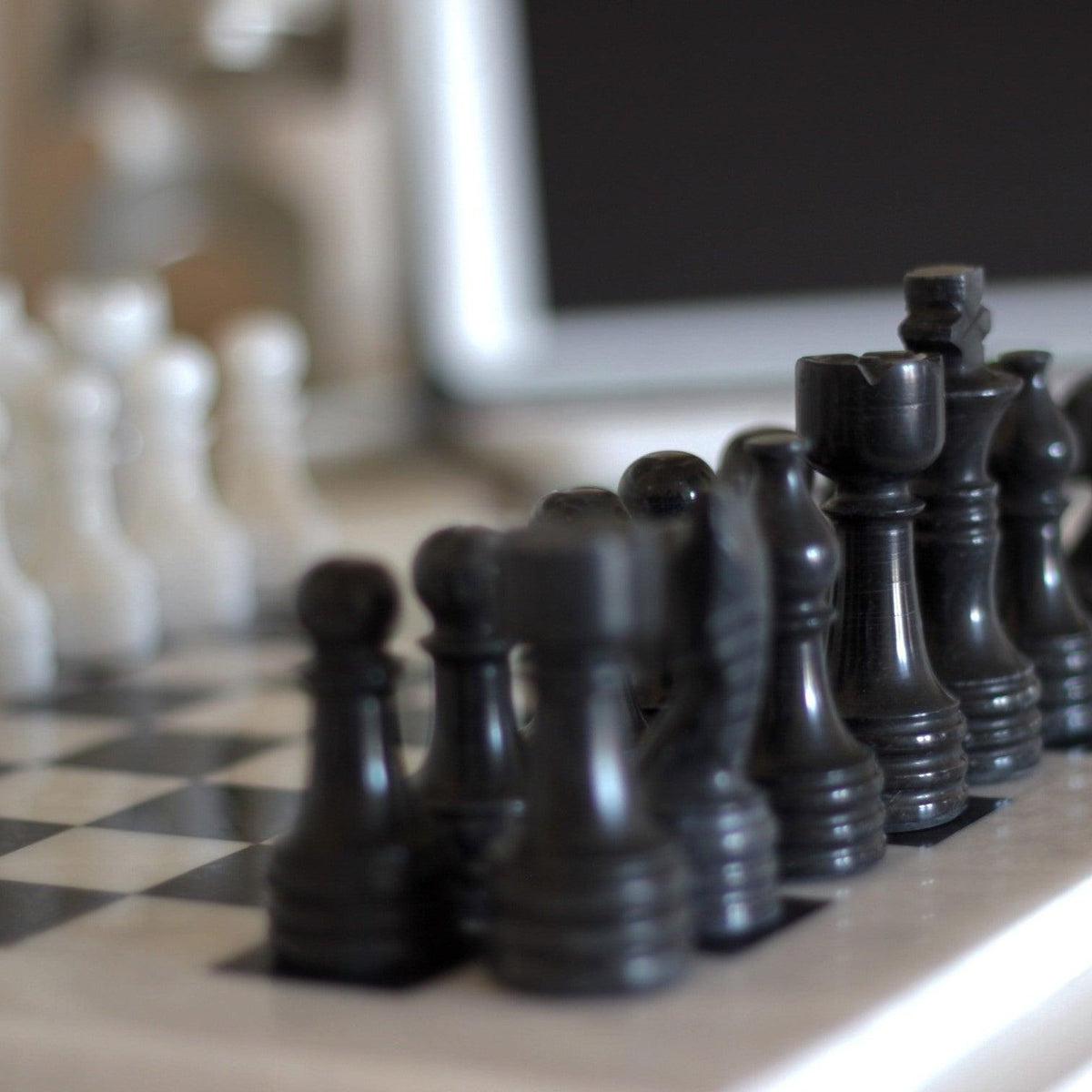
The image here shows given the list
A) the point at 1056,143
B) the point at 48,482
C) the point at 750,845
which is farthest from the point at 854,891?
the point at 1056,143

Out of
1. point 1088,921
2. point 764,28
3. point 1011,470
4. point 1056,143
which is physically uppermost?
point 764,28

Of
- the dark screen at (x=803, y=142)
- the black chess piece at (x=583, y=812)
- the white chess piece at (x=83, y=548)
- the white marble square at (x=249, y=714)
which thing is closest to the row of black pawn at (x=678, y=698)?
the black chess piece at (x=583, y=812)

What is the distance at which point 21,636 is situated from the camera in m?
1.40

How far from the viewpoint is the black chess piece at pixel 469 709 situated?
0.77 metres

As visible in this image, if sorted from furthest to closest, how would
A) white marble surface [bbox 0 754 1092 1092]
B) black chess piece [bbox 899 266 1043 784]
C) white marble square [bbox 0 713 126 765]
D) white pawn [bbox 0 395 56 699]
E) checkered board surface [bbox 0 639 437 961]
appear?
white pawn [bbox 0 395 56 699], white marble square [bbox 0 713 126 765], black chess piece [bbox 899 266 1043 784], checkered board surface [bbox 0 639 437 961], white marble surface [bbox 0 754 1092 1092]

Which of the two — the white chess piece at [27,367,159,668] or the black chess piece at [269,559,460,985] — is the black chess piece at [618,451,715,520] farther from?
the white chess piece at [27,367,159,668]

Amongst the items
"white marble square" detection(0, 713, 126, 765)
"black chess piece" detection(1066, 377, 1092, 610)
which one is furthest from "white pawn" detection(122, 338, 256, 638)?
"black chess piece" detection(1066, 377, 1092, 610)

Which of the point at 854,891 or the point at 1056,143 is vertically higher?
the point at 1056,143

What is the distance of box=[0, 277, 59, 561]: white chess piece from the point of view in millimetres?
1590

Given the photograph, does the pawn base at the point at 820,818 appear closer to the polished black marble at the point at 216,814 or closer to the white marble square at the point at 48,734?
the polished black marble at the point at 216,814

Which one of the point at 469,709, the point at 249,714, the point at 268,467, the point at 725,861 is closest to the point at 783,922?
the point at 725,861

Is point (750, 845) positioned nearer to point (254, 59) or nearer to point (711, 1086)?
point (711, 1086)

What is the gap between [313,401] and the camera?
3.42 meters

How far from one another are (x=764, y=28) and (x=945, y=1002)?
2.41 m
